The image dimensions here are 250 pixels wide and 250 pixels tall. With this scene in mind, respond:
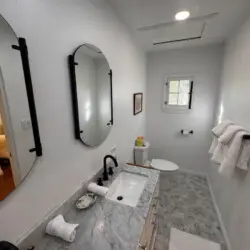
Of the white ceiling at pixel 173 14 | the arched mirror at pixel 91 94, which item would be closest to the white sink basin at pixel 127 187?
the arched mirror at pixel 91 94

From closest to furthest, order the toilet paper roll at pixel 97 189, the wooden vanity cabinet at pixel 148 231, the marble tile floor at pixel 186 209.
→ the wooden vanity cabinet at pixel 148 231
the toilet paper roll at pixel 97 189
the marble tile floor at pixel 186 209

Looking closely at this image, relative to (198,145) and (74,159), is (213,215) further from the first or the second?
(74,159)

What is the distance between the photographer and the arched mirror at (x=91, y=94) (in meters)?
0.99

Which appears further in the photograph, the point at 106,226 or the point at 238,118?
the point at 238,118

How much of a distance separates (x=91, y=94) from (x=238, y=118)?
1.52 metres

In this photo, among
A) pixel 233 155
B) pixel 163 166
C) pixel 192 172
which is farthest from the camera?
pixel 192 172

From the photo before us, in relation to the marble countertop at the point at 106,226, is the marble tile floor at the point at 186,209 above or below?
below

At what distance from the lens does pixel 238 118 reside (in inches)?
59.7

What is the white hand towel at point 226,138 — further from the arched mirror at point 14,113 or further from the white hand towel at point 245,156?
the arched mirror at point 14,113

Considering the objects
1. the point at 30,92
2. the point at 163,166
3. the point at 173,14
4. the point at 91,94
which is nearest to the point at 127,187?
the point at 91,94

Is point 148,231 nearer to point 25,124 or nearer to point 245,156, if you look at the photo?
point 245,156

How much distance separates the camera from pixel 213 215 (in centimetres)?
196

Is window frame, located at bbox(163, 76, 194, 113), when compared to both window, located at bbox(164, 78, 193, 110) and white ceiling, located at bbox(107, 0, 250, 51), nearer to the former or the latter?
window, located at bbox(164, 78, 193, 110)

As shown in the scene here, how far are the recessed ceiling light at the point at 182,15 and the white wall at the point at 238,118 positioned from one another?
1.99 ft
